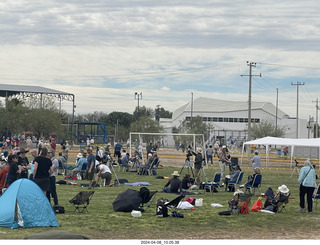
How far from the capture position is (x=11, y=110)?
238 feet

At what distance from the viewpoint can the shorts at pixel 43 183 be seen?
14523mm

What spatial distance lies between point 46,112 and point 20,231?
64.4 m

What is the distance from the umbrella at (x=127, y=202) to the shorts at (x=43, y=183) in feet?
6.86

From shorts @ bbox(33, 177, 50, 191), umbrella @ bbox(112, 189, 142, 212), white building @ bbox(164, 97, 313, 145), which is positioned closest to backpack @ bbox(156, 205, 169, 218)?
umbrella @ bbox(112, 189, 142, 212)

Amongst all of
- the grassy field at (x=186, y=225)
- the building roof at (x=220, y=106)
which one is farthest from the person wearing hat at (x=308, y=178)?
the building roof at (x=220, y=106)

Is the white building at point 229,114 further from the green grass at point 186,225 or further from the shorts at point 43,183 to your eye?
the shorts at point 43,183

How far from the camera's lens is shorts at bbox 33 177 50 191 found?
47.6 ft

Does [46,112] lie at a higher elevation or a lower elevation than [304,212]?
higher

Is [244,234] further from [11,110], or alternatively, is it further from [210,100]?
[210,100]

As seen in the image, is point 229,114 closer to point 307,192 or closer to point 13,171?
point 307,192

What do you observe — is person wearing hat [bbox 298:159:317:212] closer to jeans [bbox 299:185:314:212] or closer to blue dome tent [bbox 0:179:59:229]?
jeans [bbox 299:185:314:212]
